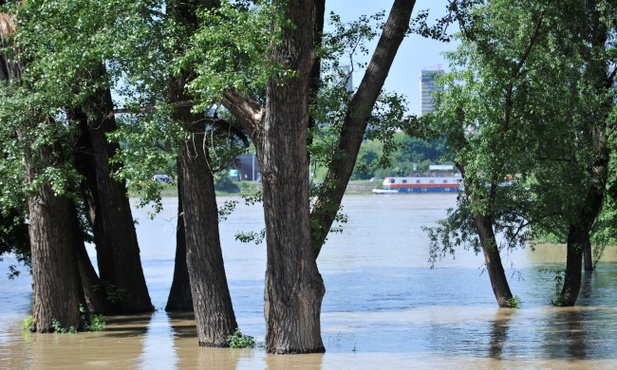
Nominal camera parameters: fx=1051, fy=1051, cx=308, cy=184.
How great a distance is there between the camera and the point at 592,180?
69.2ft

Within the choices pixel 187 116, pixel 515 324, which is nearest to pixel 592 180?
pixel 515 324

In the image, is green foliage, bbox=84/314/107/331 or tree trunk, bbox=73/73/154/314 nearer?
green foliage, bbox=84/314/107/331

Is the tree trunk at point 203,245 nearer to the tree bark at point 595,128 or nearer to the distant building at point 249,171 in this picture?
the tree bark at point 595,128

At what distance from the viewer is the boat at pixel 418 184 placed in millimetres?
160875

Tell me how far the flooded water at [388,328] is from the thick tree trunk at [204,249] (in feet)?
1.55

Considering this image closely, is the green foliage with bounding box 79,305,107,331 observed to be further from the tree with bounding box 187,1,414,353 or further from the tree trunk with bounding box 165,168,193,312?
the tree with bounding box 187,1,414,353

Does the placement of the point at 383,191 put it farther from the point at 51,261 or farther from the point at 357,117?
the point at 357,117

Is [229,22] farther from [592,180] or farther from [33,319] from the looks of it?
[592,180]

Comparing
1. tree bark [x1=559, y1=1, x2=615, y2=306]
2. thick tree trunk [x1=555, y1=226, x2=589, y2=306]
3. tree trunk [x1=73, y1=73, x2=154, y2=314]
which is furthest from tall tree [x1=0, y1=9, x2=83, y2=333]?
thick tree trunk [x1=555, y1=226, x2=589, y2=306]

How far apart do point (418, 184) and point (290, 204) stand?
490ft

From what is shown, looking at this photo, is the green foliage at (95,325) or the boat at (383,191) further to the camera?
the boat at (383,191)

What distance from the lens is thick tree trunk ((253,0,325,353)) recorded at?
14070 mm

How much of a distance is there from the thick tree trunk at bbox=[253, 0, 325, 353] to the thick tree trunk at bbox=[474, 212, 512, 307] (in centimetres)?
842

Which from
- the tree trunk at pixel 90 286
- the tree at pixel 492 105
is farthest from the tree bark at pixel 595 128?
the tree trunk at pixel 90 286
